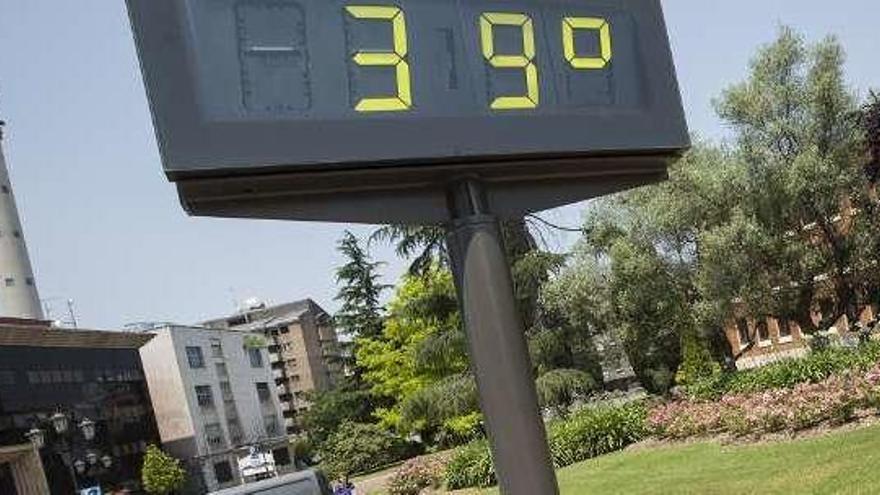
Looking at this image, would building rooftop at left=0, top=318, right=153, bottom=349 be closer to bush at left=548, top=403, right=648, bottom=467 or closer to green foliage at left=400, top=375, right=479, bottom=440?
green foliage at left=400, top=375, right=479, bottom=440

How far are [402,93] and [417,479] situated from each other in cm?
2192

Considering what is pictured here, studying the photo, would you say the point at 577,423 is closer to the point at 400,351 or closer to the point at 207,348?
the point at 400,351

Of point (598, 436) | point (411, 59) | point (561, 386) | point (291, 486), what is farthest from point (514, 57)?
point (561, 386)

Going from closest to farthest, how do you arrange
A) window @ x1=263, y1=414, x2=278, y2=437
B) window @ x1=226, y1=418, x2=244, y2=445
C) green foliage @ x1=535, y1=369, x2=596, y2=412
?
green foliage @ x1=535, y1=369, x2=596, y2=412 < window @ x1=226, y1=418, x2=244, y2=445 < window @ x1=263, y1=414, x2=278, y2=437

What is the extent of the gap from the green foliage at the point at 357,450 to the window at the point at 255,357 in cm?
3714

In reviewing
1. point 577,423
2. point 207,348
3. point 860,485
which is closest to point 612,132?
point 860,485

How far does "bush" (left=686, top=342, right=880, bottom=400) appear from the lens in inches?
769

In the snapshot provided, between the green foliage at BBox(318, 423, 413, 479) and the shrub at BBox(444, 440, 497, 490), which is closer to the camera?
the shrub at BBox(444, 440, 497, 490)

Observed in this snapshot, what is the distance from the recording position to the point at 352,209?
11.5ft

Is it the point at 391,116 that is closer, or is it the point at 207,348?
the point at 391,116

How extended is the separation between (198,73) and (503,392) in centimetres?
156

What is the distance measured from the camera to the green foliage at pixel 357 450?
4800 cm

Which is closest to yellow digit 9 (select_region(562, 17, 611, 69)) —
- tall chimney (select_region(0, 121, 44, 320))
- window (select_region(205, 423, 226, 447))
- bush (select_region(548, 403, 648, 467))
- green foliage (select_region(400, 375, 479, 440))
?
bush (select_region(548, 403, 648, 467))

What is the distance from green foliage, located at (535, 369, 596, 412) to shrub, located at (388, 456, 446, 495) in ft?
11.8
